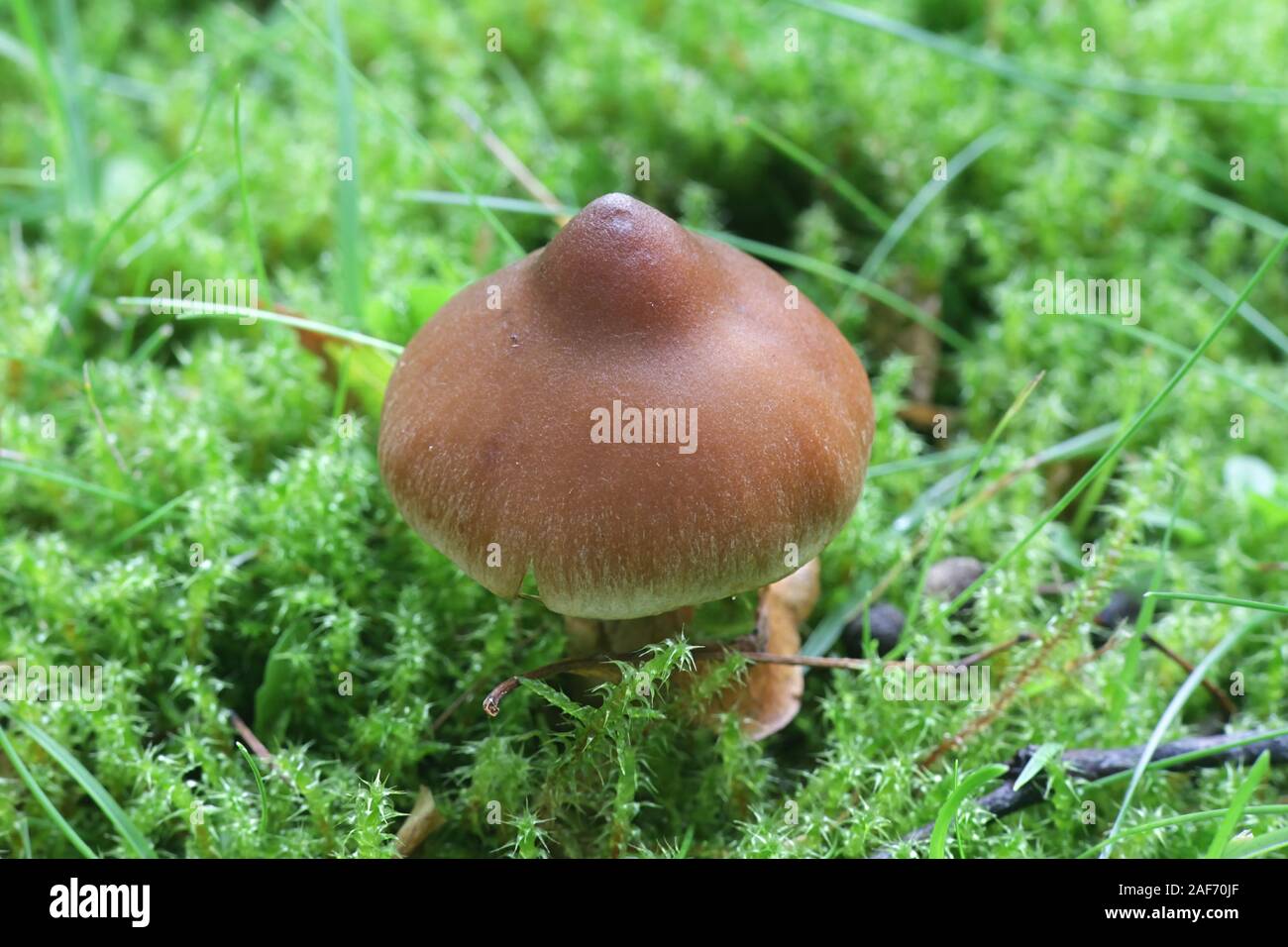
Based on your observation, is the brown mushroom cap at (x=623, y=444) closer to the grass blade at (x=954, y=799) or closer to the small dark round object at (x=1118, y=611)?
the grass blade at (x=954, y=799)

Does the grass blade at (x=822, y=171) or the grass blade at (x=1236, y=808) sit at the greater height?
the grass blade at (x=822, y=171)

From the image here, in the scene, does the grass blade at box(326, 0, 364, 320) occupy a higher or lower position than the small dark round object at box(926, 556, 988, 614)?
higher

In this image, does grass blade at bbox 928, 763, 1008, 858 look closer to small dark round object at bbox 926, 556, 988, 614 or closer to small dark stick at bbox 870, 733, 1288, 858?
small dark stick at bbox 870, 733, 1288, 858

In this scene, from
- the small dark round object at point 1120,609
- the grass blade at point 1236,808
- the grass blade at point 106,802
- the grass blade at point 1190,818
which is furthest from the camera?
the small dark round object at point 1120,609

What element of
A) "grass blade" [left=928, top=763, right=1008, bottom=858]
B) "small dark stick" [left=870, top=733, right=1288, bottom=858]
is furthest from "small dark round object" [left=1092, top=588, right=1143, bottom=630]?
"grass blade" [left=928, top=763, right=1008, bottom=858]

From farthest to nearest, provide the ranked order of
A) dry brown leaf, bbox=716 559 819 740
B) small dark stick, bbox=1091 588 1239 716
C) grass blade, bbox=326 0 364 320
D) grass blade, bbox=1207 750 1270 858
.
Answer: grass blade, bbox=326 0 364 320, small dark stick, bbox=1091 588 1239 716, dry brown leaf, bbox=716 559 819 740, grass blade, bbox=1207 750 1270 858

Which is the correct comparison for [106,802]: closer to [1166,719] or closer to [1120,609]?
[1166,719]

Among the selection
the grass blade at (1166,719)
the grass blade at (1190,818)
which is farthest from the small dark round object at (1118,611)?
the grass blade at (1190,818)
